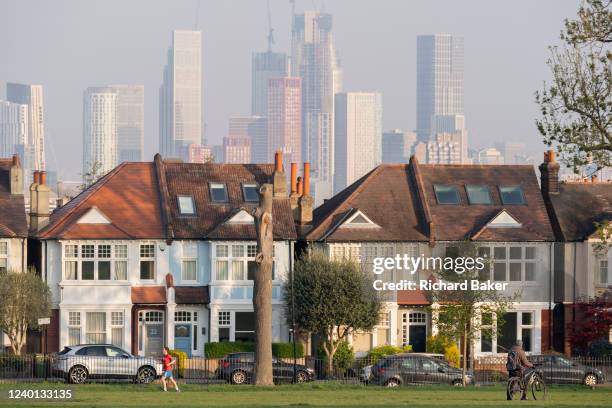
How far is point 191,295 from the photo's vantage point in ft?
243

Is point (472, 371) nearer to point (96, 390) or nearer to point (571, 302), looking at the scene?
point (571, 302)

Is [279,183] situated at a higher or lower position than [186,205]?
higher

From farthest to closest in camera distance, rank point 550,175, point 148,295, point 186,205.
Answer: point 550,175 → point 186,205 → point 148,295

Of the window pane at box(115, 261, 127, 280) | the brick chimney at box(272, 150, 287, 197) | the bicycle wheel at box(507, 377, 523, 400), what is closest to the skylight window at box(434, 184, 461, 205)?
the brick chimney at box(272, 150, 287, 197)

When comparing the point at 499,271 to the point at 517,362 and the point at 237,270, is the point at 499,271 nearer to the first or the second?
the point at 237,270

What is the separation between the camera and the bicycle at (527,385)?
4600cm

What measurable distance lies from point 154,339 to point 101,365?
1396 cm

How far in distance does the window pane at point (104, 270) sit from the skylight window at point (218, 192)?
21.0 ft

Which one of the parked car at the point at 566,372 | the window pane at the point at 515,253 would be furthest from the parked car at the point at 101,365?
the window pane at the point at 515,253

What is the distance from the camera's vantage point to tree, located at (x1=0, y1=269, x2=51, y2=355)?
226 ft

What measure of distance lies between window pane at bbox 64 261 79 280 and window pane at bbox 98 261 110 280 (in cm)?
109

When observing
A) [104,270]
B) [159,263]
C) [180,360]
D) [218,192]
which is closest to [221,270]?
[159,263]

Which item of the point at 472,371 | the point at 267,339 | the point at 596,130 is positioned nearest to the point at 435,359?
the point at 472,371

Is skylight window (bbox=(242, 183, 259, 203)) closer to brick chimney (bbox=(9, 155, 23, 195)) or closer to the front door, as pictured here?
the front door
